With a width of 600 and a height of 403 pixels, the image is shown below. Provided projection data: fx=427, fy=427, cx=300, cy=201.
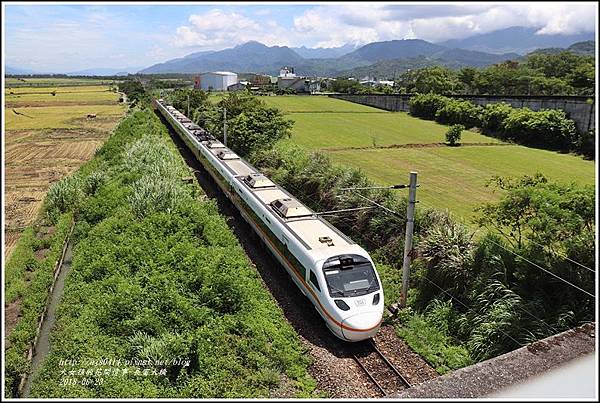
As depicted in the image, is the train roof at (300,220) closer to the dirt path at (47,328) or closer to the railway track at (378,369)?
the railway track at (378,369)

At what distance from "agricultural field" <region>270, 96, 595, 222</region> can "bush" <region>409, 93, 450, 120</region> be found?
4.53m

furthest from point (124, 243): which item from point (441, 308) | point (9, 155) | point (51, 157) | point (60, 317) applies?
point (9, 155)

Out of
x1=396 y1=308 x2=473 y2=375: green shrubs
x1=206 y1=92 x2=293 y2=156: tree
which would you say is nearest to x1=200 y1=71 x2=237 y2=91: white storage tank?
x1=206 y1=92 x2=293 y2=156: tree

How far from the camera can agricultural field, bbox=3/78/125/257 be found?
26.7 meters

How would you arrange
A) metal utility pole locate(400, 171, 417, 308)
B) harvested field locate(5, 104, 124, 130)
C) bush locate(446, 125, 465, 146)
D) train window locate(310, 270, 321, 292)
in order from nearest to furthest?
train window locate(310, 270, 321, 292)
metal utility pole locate(400, 171, 417, 308)
bush locate(446, 125, 465, 146)
harvested field locate(5, 104, 124, 130)

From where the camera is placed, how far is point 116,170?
26.9m

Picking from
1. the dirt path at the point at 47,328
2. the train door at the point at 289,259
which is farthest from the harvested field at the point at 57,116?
the train door at the point at 289,259

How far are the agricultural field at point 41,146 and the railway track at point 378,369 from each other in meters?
16.2

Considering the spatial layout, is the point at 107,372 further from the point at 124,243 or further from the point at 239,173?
the point at 239,173

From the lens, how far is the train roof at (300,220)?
42.2 feet

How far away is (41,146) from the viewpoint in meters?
48.0

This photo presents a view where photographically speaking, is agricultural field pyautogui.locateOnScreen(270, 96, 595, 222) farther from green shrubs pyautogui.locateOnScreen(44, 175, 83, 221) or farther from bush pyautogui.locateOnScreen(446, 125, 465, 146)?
green shrubs pyautogui.locateOnScreen(44, 175, 83, 221)

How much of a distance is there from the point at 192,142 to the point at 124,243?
19.7 metres

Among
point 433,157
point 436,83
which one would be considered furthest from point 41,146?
point 436,83
